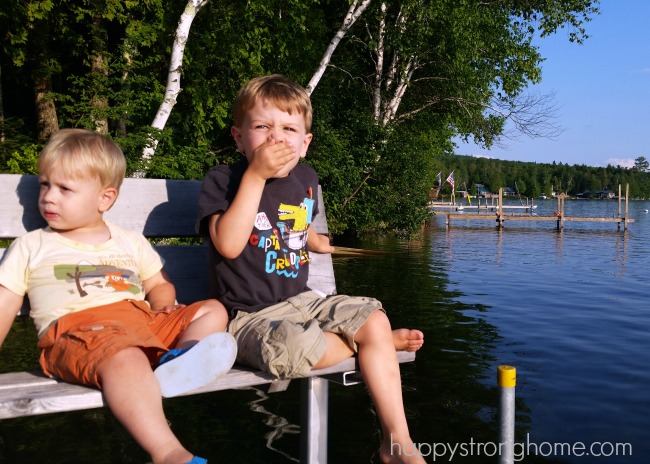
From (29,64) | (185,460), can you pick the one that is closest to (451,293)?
(185,460)

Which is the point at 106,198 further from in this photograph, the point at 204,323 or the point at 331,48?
the point at 331,48

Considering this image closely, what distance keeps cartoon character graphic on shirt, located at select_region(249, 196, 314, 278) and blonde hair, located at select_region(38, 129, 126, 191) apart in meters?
0.64

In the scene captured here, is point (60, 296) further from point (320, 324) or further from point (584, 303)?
point (584, 303)

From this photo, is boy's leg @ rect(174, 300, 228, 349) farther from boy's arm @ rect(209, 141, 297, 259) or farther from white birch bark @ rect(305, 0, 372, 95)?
white birch bark @ rect(305, 0, 372, 95)

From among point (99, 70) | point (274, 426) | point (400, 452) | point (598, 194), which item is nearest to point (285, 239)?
point (400, 452)

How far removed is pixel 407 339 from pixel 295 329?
1.72 ft

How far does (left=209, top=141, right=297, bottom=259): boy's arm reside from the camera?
2.64 m

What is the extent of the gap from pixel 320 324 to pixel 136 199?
124 cm

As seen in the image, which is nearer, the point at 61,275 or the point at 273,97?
the point at 61,275

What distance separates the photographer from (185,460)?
1.97 m

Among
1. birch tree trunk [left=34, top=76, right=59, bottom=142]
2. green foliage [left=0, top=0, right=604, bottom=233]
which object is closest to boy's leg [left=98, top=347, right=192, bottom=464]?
green foliage [left=0, top=0, right=604, bottom=233]

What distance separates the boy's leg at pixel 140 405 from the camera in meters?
2.01

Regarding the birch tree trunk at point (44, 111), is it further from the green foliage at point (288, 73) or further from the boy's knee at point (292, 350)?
the boy's knee at point (292, 350)

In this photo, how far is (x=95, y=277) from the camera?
260 centimetres
